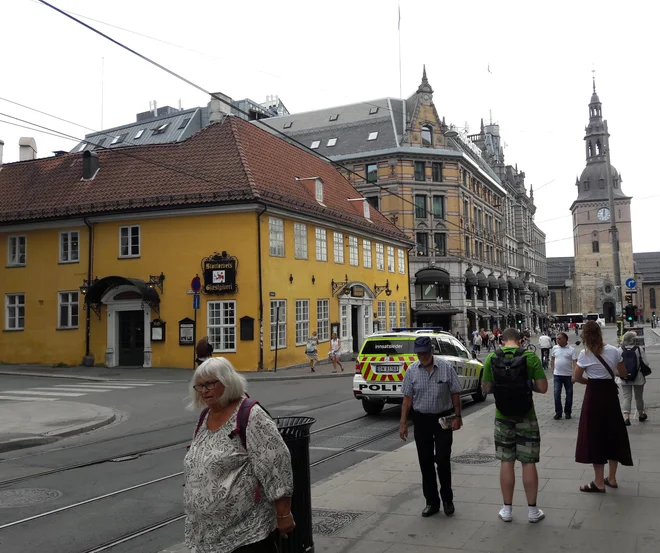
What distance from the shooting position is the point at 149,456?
1034 centimetres

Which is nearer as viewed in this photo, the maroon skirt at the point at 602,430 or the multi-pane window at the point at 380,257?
the maroon skirt at the point at 602,430

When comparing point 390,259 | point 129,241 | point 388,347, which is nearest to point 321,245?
point 129,241

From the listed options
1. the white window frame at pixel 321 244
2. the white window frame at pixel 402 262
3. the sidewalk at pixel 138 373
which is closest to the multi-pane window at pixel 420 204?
the white window frame at pixel 402 262

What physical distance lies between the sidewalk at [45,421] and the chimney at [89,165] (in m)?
15.6

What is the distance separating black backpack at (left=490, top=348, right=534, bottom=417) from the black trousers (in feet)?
2.33

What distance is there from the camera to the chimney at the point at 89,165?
30.0 metres

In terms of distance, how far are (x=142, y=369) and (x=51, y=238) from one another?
7.64 meters

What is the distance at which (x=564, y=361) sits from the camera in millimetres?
13172

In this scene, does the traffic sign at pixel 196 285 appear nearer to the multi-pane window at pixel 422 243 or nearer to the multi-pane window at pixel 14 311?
the multi-pane window at pixel 14 311

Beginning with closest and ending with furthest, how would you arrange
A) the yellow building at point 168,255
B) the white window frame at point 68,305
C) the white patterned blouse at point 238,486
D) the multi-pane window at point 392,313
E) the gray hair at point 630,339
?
the white patterned blouse at point 238,486, the gray hair at point 630,339, the yellow building at point 168,255, the white window frame at point 68,305, the multi-pane window at point 392,313

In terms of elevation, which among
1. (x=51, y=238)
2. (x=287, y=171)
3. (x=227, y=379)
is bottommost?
(x=227, y=379)

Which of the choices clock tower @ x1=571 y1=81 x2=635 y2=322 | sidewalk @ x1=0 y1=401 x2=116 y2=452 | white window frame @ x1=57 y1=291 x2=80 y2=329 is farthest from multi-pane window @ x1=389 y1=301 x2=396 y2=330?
clock tower @ x1=571 y1=81 x2=635 y2=322

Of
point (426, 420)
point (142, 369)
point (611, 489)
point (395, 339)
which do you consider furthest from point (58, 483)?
point (142, 369)

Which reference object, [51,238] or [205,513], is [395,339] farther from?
[51,238]
